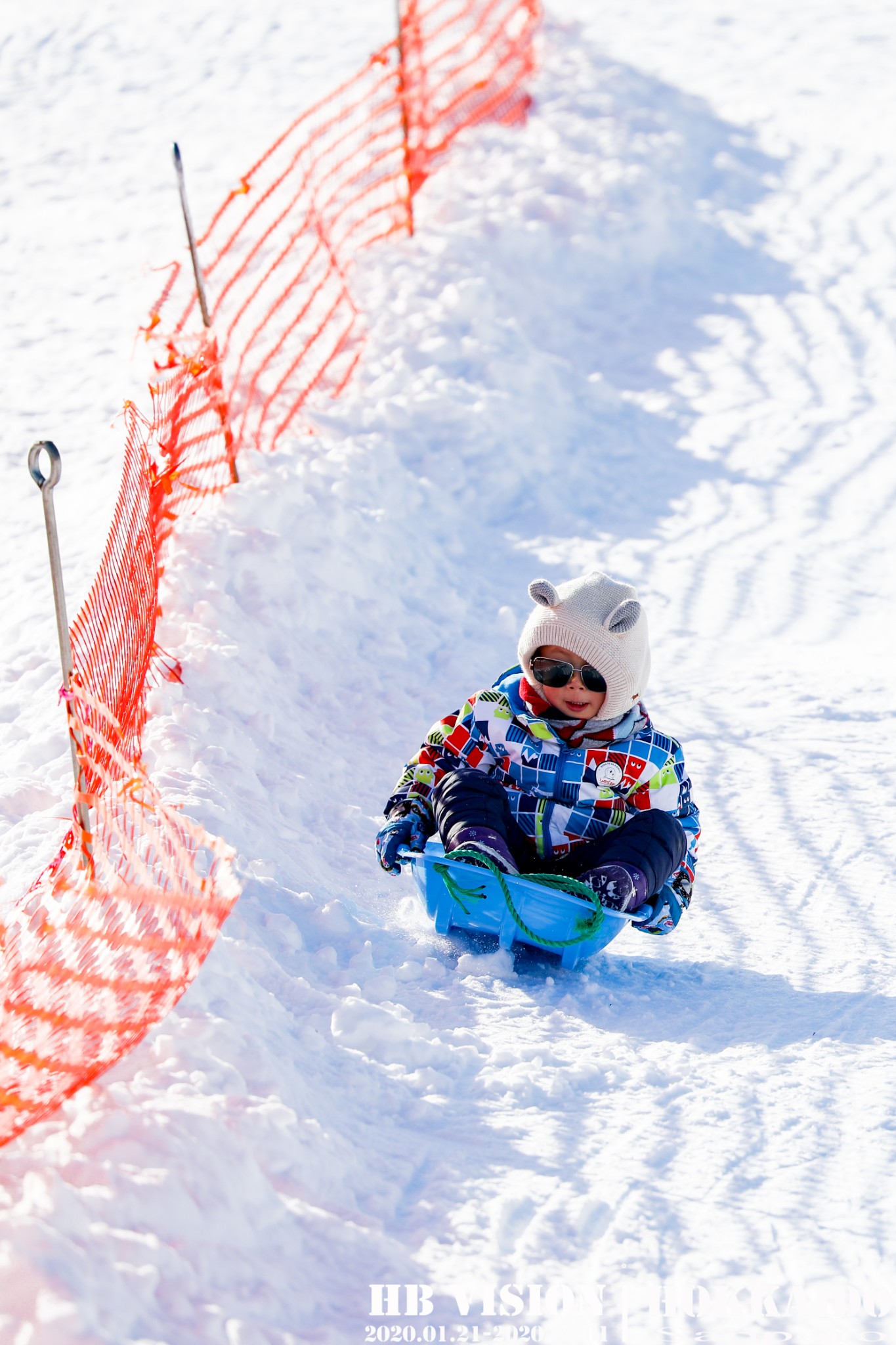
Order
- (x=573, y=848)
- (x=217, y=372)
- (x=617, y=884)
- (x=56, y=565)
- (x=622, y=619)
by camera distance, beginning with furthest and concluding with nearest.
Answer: (x=217, y=372) → (x=573, y=848) → (x=622, y=619) → (x=617, y=884) → (x=56, y=565)

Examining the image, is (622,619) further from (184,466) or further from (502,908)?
(184,466)

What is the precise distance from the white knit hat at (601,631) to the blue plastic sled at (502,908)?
49cm

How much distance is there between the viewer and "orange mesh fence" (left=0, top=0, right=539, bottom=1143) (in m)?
2.57

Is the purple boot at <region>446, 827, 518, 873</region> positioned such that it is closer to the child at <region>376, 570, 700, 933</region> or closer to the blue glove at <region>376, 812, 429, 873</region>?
the child at <region>376, 570, 700, 933</region>

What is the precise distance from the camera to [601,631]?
3.33 meters

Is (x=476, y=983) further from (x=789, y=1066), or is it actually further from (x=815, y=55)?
(x=815, y=55)

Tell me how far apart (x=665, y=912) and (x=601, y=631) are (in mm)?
662

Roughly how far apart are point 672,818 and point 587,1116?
80 cm

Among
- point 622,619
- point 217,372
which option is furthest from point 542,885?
point 217,372

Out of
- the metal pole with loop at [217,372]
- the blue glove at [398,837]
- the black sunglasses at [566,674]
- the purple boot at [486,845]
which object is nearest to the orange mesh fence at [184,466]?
the metal pole with loop at [217,372]

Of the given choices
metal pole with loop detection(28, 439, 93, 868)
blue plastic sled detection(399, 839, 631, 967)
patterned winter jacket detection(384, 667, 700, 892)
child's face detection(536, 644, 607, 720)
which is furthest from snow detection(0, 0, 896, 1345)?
child's face detection(536, 644, 607, 720)

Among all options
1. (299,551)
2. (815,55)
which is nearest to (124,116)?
(815,55)

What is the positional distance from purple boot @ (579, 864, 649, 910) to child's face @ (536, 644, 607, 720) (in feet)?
1.31

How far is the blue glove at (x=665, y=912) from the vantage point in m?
3.27
